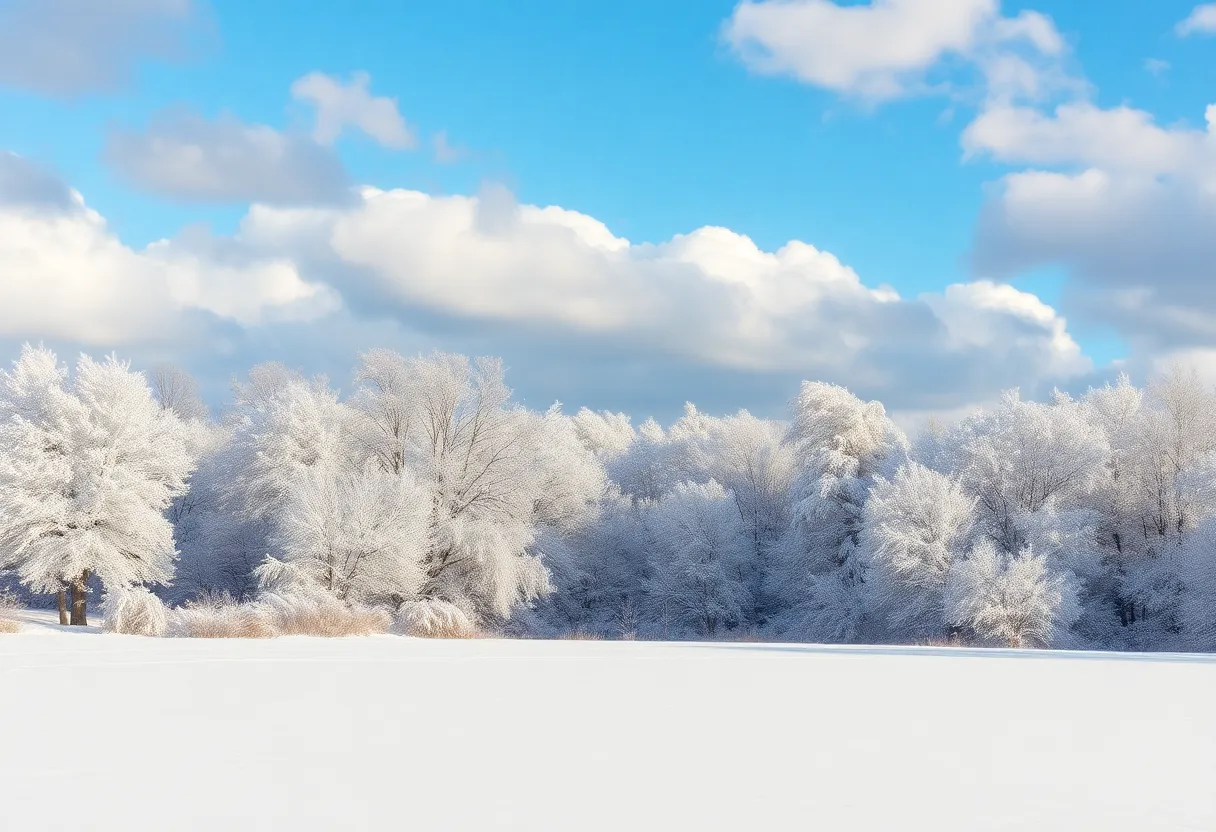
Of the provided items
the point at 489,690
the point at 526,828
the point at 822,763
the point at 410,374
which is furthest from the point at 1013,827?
the point at 410,374

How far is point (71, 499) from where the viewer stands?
101ft

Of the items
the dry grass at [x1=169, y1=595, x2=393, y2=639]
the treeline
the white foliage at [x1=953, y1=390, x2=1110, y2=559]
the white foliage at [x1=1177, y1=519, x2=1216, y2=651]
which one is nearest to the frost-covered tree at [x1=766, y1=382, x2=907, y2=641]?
the treeline

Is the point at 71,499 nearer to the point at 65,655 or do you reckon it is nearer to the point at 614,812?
the point at 65,655

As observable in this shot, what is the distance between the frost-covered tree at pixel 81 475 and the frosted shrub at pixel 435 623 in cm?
894

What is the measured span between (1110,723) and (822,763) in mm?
3753

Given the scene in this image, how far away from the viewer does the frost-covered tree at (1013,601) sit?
33250mm

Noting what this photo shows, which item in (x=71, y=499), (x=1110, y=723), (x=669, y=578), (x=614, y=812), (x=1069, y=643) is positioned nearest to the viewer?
(x=614, y=812)

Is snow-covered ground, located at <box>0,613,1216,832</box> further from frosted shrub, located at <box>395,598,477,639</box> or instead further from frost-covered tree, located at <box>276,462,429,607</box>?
frost-covered tree, located at <box>276,462,429,607</box>

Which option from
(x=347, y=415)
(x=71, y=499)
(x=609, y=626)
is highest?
(x=347, y=415)

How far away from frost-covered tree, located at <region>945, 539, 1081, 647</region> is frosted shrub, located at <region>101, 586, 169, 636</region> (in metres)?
25.5

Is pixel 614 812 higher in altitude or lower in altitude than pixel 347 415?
lower

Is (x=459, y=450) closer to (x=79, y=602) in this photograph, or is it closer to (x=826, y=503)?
(x=79, y=602)

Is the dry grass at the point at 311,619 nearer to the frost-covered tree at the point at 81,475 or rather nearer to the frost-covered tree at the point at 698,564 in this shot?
the frost-covered tree at the point at 81,475

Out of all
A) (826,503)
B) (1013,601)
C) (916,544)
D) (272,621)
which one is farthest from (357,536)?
(1013,601)
